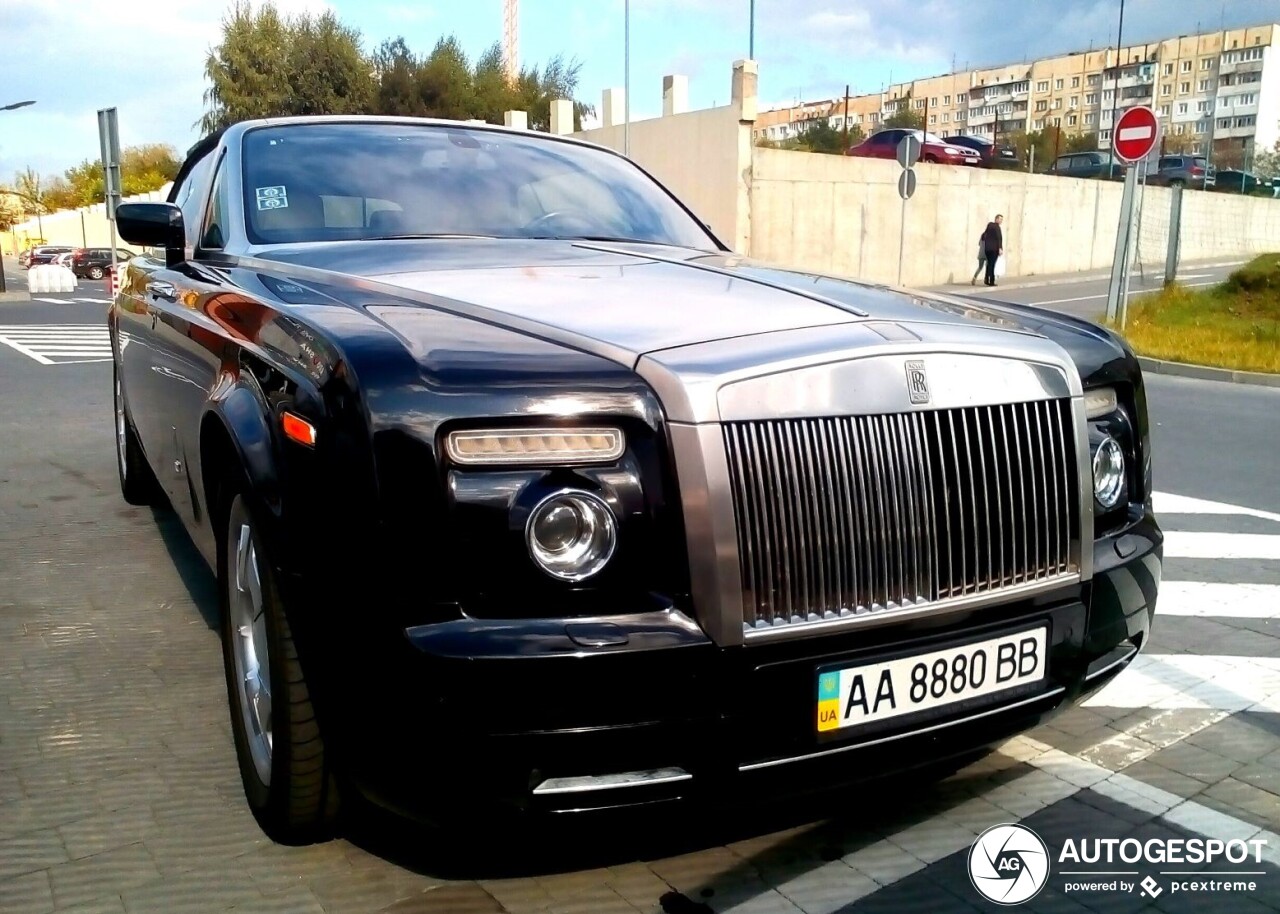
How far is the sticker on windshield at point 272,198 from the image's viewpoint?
360cm

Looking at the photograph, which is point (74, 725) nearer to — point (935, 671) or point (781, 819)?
point (781, 819)

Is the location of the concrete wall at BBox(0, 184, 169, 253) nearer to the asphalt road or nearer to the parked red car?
the parked red car

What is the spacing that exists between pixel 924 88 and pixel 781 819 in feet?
385

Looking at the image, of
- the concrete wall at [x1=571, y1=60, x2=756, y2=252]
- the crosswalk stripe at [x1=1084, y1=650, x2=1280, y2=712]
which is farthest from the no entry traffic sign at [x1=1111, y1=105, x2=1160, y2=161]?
the crosswalk stripe at [x1=1084, y1=650, x2=1280, y2=712]

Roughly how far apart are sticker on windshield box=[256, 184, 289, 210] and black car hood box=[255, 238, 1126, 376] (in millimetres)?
293

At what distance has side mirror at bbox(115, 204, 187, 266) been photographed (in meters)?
3.91

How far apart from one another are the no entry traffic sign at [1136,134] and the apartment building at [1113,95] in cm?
6511

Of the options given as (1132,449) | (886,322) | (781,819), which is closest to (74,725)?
(781,819)

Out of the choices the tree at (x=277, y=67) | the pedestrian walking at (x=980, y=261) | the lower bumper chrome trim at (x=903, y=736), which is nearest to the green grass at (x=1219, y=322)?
the pedestrian walking at (x=980, y=261)

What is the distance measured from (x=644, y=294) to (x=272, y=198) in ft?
5.24

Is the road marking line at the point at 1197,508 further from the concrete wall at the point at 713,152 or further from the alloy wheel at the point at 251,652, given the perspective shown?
the concrete wall at the point at 713,152

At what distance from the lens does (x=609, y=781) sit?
79.9 inches

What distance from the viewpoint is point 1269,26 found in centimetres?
Result: 8912

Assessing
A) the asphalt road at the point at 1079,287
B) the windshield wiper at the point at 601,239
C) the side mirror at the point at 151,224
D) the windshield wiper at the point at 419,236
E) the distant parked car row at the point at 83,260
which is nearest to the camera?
the windshield wiper at the point at 419,236
